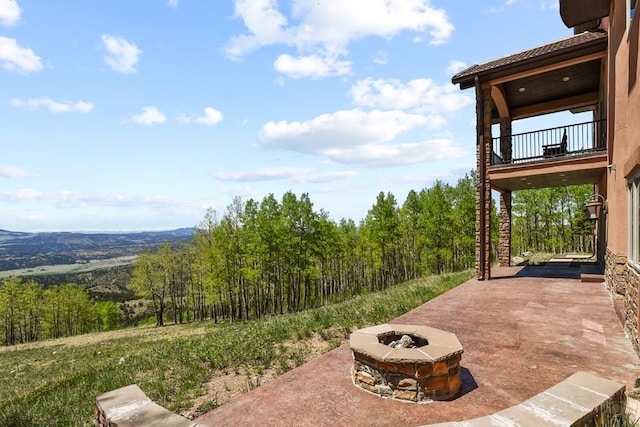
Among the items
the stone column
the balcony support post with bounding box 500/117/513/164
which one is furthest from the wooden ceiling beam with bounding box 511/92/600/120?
the stone column

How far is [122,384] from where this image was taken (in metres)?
5.89

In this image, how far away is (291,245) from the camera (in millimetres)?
27516

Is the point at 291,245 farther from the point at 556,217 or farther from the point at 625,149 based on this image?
the point at 556,217

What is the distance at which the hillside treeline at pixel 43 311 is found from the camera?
1572 inches

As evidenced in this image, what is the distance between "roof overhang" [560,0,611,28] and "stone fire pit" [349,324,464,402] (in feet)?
34.0

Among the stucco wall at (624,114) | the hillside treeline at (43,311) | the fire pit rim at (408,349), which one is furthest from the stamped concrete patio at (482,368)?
the hillside treeline at (43,311)

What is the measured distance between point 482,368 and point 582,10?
10.7m

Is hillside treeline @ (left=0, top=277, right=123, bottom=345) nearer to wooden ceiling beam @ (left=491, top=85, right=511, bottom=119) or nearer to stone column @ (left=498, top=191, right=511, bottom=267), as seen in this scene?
stone column @ (left=498, top=191, right=511, bottom=267)

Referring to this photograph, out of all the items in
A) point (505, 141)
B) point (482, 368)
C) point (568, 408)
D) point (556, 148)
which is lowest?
point (482, 368)

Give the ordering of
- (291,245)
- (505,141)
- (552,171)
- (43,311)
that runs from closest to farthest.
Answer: (552,171)
(505,141)
(291,245)
(43,311)

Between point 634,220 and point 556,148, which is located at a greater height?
point 556,148

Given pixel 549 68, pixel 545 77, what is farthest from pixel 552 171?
pixel 545 77

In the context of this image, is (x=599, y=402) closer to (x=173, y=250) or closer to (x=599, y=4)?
(x=599, y=4)

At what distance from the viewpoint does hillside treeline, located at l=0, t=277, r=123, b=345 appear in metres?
39.9
